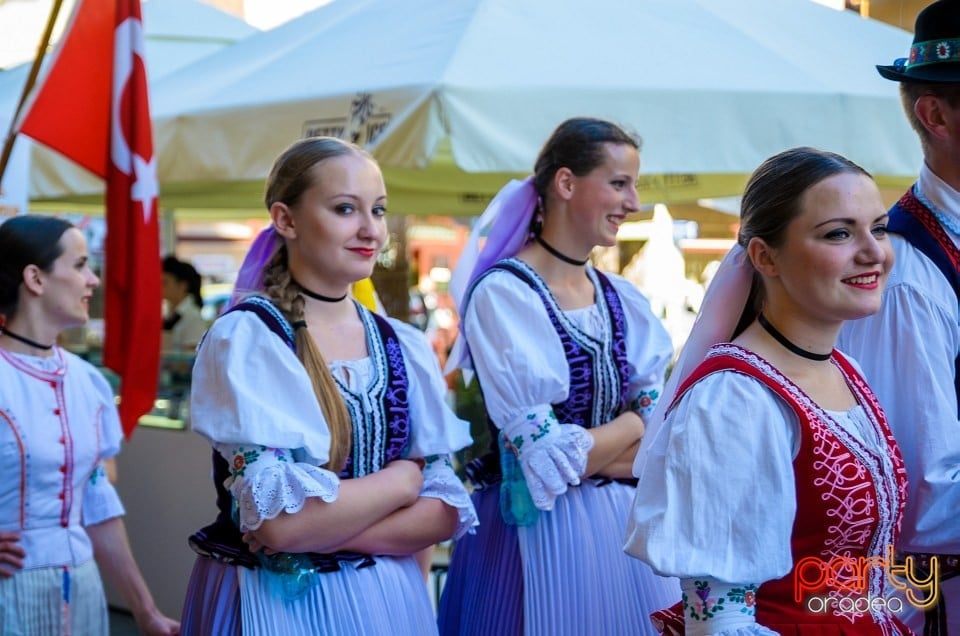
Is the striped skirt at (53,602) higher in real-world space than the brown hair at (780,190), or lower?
lower

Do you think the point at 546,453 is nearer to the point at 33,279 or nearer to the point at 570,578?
the point at 570,578

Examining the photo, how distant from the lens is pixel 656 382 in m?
3.11

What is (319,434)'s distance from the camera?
222 cm

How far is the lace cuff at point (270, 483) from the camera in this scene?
7.03 feet

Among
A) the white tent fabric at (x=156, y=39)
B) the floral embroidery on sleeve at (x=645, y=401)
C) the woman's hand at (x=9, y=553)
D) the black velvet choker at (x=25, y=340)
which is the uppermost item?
the white tent fabric at (x=156, y=39)

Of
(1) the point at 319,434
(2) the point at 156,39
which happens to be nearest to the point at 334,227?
(1) the point at 319,434

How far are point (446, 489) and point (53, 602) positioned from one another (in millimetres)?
1244

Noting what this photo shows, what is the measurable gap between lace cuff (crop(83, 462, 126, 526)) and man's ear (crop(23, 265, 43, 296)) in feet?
1.77

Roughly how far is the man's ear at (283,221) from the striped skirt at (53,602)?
1234mm

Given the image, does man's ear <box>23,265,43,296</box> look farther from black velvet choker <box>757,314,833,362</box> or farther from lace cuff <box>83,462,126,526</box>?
black velvet choker <box>757,314,833,362</box>

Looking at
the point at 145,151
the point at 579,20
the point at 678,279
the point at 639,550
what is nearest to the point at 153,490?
the point at 145,151

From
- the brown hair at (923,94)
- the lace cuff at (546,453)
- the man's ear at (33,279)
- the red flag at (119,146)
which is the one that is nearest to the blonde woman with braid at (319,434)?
the lace cuff at (546,453)

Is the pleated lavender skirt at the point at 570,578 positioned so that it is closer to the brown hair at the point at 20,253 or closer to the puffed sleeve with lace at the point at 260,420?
the puffed sleeve with lace at the point at 260,420

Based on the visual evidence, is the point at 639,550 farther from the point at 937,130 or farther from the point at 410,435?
the point at 937,130
